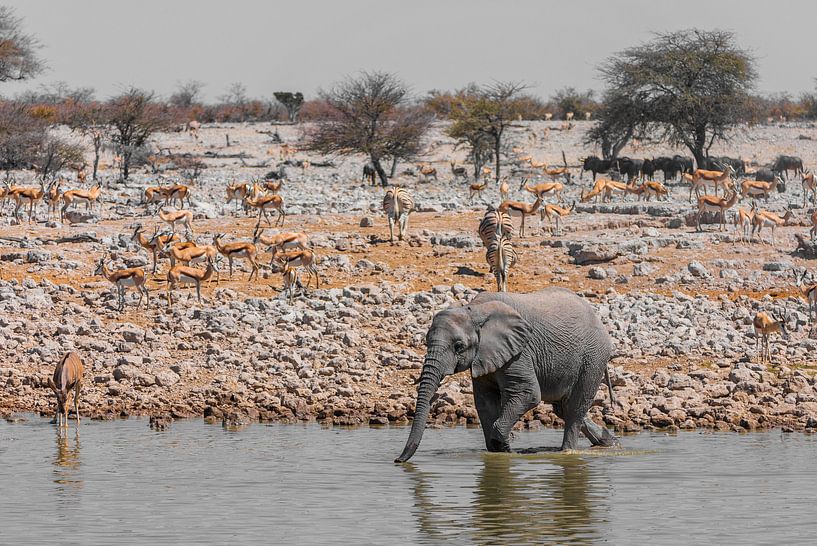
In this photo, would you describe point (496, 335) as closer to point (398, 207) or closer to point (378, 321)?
point (378, 321)

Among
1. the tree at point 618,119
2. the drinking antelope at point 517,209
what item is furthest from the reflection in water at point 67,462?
the tree at point 618,119

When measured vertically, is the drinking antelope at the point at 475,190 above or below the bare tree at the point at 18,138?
below

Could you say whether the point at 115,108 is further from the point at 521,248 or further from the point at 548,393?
the point at 548,393

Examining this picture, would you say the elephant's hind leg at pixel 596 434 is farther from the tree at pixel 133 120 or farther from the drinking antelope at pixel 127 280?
the tree at pixel 133 120

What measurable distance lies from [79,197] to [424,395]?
21.9 meters

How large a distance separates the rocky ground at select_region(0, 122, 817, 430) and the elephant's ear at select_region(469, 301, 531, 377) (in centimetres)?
321

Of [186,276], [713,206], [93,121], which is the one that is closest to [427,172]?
[93,121]

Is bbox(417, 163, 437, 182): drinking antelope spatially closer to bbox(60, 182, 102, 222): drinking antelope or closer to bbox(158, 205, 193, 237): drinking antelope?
bbox(60, 182, 102, 222): drinking antelope

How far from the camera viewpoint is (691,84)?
5066 cm

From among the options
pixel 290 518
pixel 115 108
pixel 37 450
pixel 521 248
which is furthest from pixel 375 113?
pixel 290 518

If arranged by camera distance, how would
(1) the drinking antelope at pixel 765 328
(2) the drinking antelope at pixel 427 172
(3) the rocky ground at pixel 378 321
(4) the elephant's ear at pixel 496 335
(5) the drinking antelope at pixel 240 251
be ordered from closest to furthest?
(4) the elephant's ear at pixel 496 335, (3) the rocky ground at pixel 378 321, (1) the drinking antelope at pixel 765 328, (5) the drinking antelope at pixel 240 251, (2) the drinking antelope at pixel 427 172

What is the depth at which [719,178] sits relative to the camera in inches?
1467

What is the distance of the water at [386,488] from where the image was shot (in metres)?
9.39

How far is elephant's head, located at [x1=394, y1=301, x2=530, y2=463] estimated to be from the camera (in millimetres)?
11625
